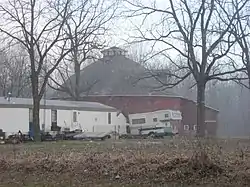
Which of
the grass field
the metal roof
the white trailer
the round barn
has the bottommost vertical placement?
the grass field

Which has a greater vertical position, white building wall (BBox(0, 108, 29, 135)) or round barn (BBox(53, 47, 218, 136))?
round barn (BBox(53, 47, 218, 136))

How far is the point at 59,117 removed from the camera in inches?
2132

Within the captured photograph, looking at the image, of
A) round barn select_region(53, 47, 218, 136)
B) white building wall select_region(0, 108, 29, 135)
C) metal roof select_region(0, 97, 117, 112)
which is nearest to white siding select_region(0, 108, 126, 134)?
white building wall select_region(0, 108, 29, 135)

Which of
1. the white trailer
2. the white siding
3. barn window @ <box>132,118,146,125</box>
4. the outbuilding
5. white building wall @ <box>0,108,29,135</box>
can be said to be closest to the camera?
white building wall @ <box>0,108,29,135</box>

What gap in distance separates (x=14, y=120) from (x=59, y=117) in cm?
661

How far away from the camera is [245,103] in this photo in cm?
9062

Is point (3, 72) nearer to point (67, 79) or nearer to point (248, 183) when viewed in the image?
point (67, 79)

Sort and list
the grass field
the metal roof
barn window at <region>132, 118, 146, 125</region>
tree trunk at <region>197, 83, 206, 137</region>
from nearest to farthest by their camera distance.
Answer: the grass field < tree trunk at <region>197, 83, 206, 137</region> < the metal roof < barn window at <region>132, 118, 146, 125</region>

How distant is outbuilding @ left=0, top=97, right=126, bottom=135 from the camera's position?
47.9m

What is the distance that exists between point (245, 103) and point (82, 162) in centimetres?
7640

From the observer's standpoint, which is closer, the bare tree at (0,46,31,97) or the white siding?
the white siding

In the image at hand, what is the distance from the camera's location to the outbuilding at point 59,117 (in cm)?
4794

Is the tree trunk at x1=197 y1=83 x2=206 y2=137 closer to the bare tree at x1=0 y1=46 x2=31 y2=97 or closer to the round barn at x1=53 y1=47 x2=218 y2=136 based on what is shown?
the round barn at x1=53 y1=47 x2=218 y2=136

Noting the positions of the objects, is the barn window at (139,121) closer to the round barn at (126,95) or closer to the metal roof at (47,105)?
the metal roof at (47,105)
